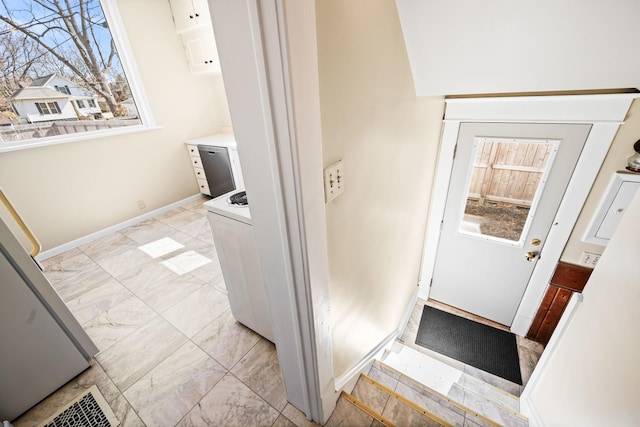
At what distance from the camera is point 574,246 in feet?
6.25

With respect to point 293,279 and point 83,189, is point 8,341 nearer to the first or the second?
point 293,279

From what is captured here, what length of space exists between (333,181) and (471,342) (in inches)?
97.1

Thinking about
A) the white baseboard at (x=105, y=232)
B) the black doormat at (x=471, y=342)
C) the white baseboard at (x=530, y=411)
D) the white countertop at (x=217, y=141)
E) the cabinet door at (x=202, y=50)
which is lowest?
the black doormat at (x=471, y=342)

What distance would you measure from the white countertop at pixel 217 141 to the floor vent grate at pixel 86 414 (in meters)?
2.57

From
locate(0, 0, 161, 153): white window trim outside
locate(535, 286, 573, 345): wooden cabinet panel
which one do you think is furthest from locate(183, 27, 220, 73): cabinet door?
locate(535, 286, 573, 345): wooden cabinet panel

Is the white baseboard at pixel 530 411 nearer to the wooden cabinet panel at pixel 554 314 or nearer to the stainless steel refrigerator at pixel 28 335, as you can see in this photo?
the wooden cabinet panel at pixel 554 314

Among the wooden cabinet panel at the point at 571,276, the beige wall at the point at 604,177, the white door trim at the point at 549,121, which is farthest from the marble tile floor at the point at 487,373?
the beige wall at the point at 604,177

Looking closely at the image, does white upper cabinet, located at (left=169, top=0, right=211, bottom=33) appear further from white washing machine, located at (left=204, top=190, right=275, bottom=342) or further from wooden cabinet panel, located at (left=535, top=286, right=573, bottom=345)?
wooden cabinet panel, located at (left=535, top=286, right=573, bottom=345)

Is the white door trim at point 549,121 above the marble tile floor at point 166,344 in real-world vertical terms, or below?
above

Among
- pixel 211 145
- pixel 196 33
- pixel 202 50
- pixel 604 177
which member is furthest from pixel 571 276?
pixel 196 33

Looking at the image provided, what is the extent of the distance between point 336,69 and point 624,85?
148 centimetres

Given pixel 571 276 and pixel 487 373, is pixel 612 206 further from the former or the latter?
pixel 487 373

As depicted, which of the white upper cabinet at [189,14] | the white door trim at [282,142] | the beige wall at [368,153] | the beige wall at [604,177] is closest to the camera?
the white door trim at [282,142]

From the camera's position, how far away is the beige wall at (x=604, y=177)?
150 cm
